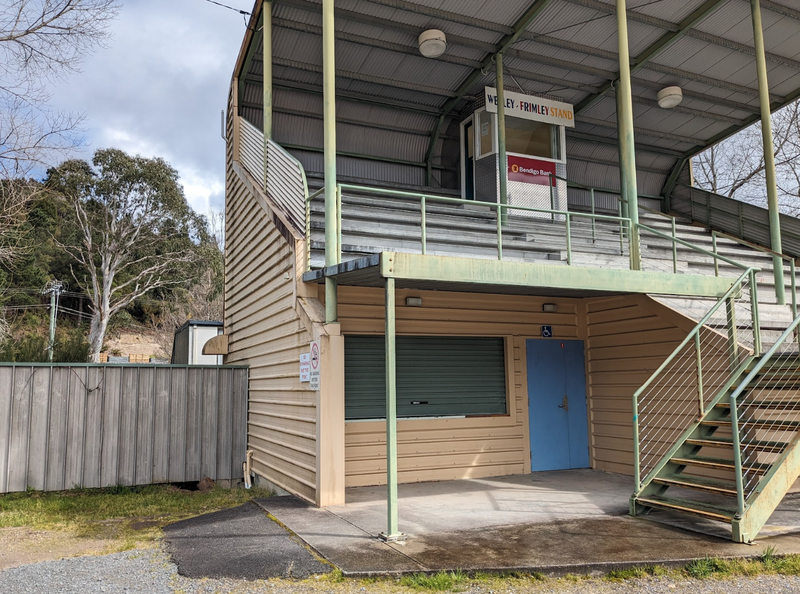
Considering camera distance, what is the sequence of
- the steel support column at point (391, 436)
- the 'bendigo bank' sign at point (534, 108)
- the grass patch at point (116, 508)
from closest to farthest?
1. the steel support column at point (391, 436)
2. the grass patch at point (116, 508)
3. the 'bendigo bank' sign at point (534, 108)

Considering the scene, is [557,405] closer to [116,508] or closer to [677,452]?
[677,452]

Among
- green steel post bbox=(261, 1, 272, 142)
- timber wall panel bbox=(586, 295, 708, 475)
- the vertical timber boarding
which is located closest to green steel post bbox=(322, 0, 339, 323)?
the vertical timber boarding

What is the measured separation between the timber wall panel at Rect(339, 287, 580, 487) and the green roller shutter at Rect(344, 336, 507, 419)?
6.2 inches

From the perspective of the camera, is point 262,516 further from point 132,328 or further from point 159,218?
point 132,328

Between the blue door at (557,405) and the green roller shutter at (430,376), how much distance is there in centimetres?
55

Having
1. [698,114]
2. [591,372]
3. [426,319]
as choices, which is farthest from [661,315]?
[698,114]

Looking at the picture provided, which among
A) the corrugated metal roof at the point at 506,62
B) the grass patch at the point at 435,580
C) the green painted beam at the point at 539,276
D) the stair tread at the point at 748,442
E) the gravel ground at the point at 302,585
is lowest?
the gravel ground at the point at 302,585

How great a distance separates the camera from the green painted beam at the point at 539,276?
630 centimetres

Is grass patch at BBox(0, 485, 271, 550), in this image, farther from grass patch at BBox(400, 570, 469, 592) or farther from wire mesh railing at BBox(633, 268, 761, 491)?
wire mesh railing at BBox(633, 268, 761, 491)

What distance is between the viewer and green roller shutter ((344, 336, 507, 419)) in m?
8.75

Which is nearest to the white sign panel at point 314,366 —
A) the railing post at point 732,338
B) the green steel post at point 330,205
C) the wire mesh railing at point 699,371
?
the green steel post at point 330,205

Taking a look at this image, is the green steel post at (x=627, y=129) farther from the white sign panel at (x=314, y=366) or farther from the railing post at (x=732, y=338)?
the white sign panel at (x=314, y=366)

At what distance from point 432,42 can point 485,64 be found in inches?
69.2

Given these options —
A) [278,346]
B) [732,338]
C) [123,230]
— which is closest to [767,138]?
[732,338]
